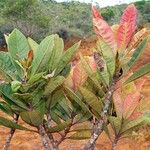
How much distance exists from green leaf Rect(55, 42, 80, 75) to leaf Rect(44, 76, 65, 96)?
0.37 feet

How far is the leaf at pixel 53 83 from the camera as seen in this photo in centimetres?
181

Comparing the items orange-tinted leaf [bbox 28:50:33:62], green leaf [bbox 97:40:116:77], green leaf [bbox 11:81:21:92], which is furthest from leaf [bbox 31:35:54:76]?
green leaf [bbox 97:40:116:77]

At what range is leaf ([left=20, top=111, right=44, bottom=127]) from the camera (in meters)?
1.78

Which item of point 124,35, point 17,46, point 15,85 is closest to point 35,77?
point 15,85

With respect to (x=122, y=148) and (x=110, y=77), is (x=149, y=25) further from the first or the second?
(x=110, y=77)

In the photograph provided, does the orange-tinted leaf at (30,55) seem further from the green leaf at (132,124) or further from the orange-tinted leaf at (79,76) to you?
the green leaf at (132,124)

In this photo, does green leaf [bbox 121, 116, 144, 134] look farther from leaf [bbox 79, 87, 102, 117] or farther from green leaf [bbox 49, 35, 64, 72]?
green leaf [bbox 49, 35, 64, 72]

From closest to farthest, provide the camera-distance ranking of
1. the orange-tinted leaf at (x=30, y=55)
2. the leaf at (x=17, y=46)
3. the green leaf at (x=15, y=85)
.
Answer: the green leaf at (x=15, y=85) → the orange-tinted leaf at (x=30, y=55) → the leaf at (x=17, y=46)

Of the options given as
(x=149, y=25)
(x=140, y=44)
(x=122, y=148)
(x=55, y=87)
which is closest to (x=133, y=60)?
(x=140, y=44)

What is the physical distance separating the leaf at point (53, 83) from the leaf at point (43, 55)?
0.07 metres

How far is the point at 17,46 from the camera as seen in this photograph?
1.90m

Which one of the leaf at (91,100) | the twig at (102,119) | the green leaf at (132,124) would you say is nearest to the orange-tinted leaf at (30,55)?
the leaf at (91,100)

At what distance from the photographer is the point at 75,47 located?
76.4 inches

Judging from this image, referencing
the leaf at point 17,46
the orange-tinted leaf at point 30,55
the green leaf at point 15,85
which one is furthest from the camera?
the leaf at point 17,46
